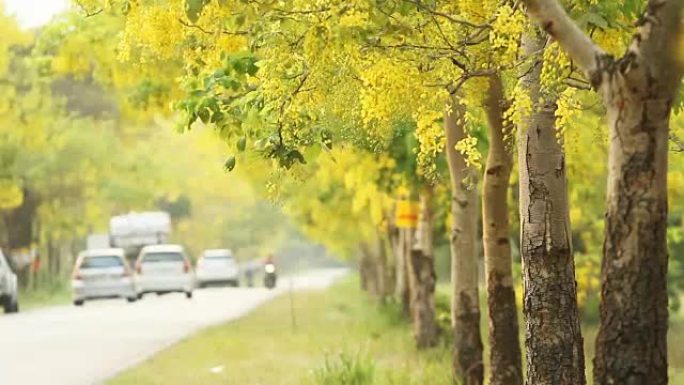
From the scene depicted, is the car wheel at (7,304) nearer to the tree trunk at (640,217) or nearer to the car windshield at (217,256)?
the car windshield at (217,256)

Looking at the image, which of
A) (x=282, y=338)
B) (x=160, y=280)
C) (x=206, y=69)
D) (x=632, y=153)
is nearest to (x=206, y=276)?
(x=160, y=280)

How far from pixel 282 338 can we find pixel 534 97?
704 inches

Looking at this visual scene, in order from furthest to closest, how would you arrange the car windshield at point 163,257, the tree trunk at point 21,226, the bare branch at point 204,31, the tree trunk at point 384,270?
the tree trunk at point 21,226 → the car windshield at point 163,257 → the tree trunk at point 384,270 → the bare branch at point 204,31

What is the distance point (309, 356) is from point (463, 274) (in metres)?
7.13

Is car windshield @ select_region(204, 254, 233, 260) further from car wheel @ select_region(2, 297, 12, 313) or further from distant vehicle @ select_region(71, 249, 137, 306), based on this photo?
car wheel @ select_region(2, 297, 12, 313)

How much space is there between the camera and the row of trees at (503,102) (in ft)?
23.0

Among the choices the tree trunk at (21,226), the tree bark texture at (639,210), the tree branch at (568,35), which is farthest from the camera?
the tree trunk at (21,226)

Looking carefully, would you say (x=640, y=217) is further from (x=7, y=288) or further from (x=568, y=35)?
(x=7, y=288)

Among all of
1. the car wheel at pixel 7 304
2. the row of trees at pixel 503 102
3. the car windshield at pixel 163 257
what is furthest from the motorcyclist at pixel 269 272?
the row of trees at pixel 503 102

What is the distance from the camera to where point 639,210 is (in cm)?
695

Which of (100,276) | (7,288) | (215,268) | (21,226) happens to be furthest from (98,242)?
(7,288)

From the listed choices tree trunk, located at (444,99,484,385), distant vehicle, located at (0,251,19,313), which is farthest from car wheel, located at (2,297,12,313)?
tree trunk, located at (444,99,484,385)

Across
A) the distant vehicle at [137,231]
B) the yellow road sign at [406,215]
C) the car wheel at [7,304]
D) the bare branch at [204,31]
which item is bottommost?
the car wheel at [7,304]

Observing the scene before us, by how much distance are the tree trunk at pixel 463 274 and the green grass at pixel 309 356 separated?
431 mm
